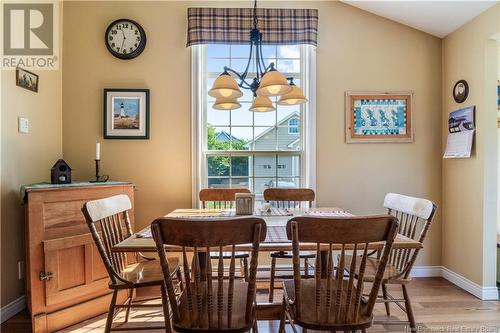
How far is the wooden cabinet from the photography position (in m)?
1.97

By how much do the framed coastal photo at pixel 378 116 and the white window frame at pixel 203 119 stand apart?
14.1 inches

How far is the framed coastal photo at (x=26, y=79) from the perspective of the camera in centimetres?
226

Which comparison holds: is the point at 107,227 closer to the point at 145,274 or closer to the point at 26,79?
the point at 145,274

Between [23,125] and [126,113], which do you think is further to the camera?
[126,113]

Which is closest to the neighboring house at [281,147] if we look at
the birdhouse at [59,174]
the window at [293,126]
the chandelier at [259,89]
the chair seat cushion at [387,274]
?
the window at [293,126]

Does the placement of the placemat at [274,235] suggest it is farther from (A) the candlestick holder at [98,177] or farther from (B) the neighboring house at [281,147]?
(B) the neighboring house at [281,147]

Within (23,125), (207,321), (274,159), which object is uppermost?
(23,125)

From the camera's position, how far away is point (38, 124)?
2.49 m

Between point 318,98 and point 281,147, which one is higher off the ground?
point 318,98

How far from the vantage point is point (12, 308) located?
2207mm

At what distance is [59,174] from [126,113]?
809 millimetres

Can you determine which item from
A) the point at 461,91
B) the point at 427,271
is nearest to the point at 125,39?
the point at 461,91

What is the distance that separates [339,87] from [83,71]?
95.7 inches

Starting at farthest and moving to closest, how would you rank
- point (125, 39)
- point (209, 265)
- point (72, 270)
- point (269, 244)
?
point (125, 39), point (72, 270), point (269, 244), point (209, 265)
